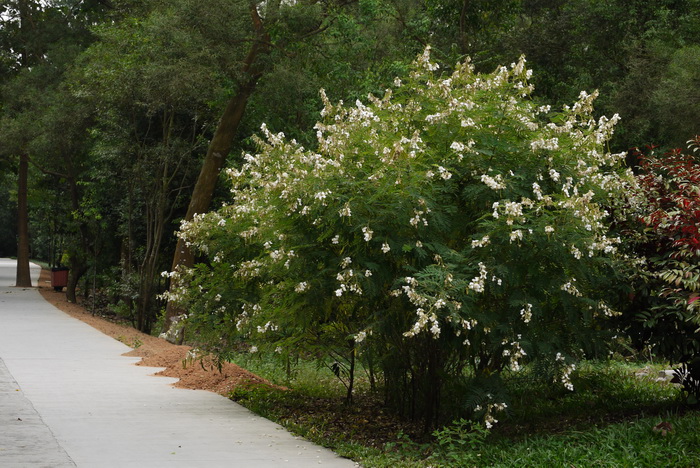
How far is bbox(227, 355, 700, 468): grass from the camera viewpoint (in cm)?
707

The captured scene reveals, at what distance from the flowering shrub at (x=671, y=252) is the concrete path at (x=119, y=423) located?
3.46 metres

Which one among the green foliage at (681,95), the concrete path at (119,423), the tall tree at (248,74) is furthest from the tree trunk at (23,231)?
the green foliage at (681,95)

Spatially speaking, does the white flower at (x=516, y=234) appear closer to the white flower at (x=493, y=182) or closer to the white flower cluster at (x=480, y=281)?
the white flower cluster at (x=480, y=281)

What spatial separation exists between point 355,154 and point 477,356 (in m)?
2.56

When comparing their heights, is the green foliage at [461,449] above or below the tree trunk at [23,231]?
below

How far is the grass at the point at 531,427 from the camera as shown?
707cm

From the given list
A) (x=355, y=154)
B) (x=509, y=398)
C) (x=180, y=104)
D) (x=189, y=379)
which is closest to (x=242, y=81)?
(x=180, y=104)

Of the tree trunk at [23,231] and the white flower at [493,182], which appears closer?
the white flower at [493,182]

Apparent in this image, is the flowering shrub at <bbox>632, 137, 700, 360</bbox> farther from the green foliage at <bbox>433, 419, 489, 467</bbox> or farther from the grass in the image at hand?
the green foliage at <bbox>433, 419, 489, 467</bbox>

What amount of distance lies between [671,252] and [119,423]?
602cm

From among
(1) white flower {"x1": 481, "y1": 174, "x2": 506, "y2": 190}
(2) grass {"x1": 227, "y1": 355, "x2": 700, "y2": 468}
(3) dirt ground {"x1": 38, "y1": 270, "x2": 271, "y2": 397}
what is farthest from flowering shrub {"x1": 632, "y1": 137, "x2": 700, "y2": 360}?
(3) dirt ground {"x1": 38, "y1": 270, "x2": 271, "y2": 397}

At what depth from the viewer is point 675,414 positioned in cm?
841

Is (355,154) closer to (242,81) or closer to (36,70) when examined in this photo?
(242,81)

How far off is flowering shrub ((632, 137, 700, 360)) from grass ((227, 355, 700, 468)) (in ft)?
2.71
